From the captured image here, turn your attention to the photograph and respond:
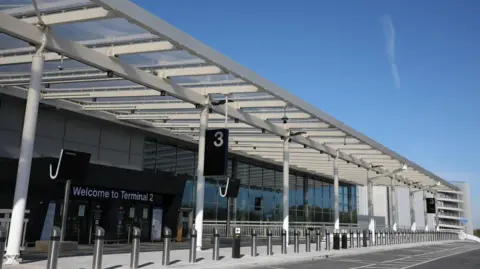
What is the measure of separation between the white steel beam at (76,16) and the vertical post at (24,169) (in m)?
0.78

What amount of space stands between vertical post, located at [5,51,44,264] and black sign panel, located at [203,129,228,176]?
22.0 ft

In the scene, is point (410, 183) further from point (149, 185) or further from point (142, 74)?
point (142, 74)

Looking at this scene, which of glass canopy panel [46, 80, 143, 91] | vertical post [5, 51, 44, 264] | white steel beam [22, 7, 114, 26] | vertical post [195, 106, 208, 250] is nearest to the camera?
vertical post [5, 51, 44, 264]

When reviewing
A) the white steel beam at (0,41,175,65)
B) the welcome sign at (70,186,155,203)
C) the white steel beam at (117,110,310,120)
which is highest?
the white steel beam at (0,41,175,65)

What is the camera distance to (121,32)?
1209 centimetres

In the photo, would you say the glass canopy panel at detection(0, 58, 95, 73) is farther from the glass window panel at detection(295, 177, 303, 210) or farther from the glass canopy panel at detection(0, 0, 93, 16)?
the glass window panel at detection(295, 177, 303, 210)

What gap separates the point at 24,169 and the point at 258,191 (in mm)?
26891

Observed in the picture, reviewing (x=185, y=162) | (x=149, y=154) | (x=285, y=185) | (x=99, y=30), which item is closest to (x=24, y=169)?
(x=99, y=30)

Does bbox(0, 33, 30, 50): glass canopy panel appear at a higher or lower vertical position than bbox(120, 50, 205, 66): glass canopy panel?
lower

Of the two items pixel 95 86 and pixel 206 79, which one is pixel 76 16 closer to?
pixel 206 79

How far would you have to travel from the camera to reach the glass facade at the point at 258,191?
27242 mm

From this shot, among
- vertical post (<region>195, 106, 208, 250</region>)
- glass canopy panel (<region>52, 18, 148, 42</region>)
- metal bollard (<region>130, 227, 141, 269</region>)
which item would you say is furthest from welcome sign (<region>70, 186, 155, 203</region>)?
metal bollard (<region>130, 227, 141, 269</region>)

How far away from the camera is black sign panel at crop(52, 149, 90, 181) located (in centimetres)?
1090

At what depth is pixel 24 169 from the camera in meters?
10.7
